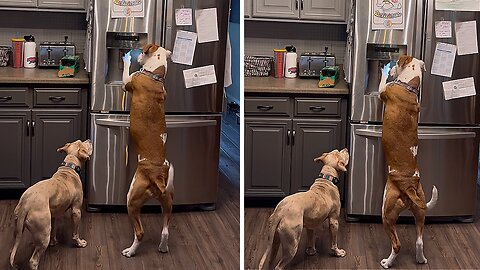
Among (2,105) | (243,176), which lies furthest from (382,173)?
(2,105)

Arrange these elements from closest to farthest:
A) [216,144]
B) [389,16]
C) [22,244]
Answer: [22,244]
[389,16]
[216,144]

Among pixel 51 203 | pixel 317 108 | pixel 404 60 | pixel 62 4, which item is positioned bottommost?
pixel 51 203

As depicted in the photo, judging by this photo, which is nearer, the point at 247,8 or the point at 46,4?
the point at 247,8

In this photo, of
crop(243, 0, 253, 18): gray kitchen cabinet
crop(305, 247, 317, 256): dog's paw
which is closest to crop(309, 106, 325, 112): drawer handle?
crop(243, 0, 253, 18): gray kitchen cabinet

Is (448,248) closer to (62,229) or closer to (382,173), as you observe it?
(382,173)

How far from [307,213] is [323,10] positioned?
0.83m

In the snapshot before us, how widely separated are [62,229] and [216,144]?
79cm

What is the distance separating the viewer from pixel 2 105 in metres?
3.38

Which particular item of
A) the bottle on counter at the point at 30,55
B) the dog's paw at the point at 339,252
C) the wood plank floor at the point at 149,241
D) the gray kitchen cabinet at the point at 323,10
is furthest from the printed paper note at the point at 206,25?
the dog's paw at the point at 339,252

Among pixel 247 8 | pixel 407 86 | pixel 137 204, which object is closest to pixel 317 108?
pixel 407 86

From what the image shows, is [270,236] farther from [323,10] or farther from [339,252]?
[323,10]

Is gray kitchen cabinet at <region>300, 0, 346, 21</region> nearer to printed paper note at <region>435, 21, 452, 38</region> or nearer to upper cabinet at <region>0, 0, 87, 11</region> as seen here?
printed paper note at <region>435, 21, 452, 38</region>

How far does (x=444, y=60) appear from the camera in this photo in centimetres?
356

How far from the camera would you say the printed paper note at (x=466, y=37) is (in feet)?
11.5
